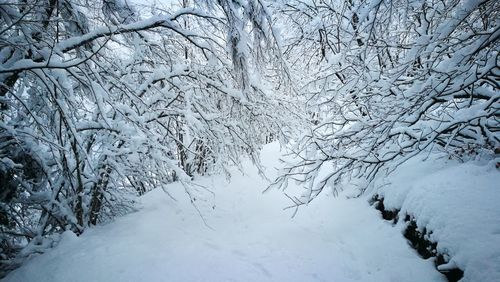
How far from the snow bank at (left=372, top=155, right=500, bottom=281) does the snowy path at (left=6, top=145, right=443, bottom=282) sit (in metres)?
0.46

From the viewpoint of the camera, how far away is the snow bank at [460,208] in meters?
2.74

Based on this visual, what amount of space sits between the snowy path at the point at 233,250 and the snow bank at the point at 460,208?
46cm

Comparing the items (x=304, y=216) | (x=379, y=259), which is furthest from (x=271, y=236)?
(x=379, y=259)

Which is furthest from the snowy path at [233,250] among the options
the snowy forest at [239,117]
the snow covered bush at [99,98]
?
the snow covered bush at [99,98]

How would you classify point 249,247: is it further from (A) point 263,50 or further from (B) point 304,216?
(A) point 263,50

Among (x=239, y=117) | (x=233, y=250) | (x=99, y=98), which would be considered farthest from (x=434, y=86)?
(x=233, y=250)

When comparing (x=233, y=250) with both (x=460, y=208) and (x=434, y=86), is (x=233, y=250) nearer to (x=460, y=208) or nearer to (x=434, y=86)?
(x=460, y=208)

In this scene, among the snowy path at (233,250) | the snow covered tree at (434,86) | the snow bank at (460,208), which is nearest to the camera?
the snow covered tree at (434,86)

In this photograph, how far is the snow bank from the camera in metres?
2.74

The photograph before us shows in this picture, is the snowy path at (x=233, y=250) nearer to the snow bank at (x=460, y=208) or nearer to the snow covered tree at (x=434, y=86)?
the snow bank at (x=460, y=208)

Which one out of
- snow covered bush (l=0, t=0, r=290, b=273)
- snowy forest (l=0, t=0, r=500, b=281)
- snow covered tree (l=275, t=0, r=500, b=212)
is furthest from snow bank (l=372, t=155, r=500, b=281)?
snow covered bush (l=0, t=0, r=290, b=273)

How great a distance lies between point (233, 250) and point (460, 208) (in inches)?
125

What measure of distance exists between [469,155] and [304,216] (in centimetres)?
335

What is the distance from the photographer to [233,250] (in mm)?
4488
